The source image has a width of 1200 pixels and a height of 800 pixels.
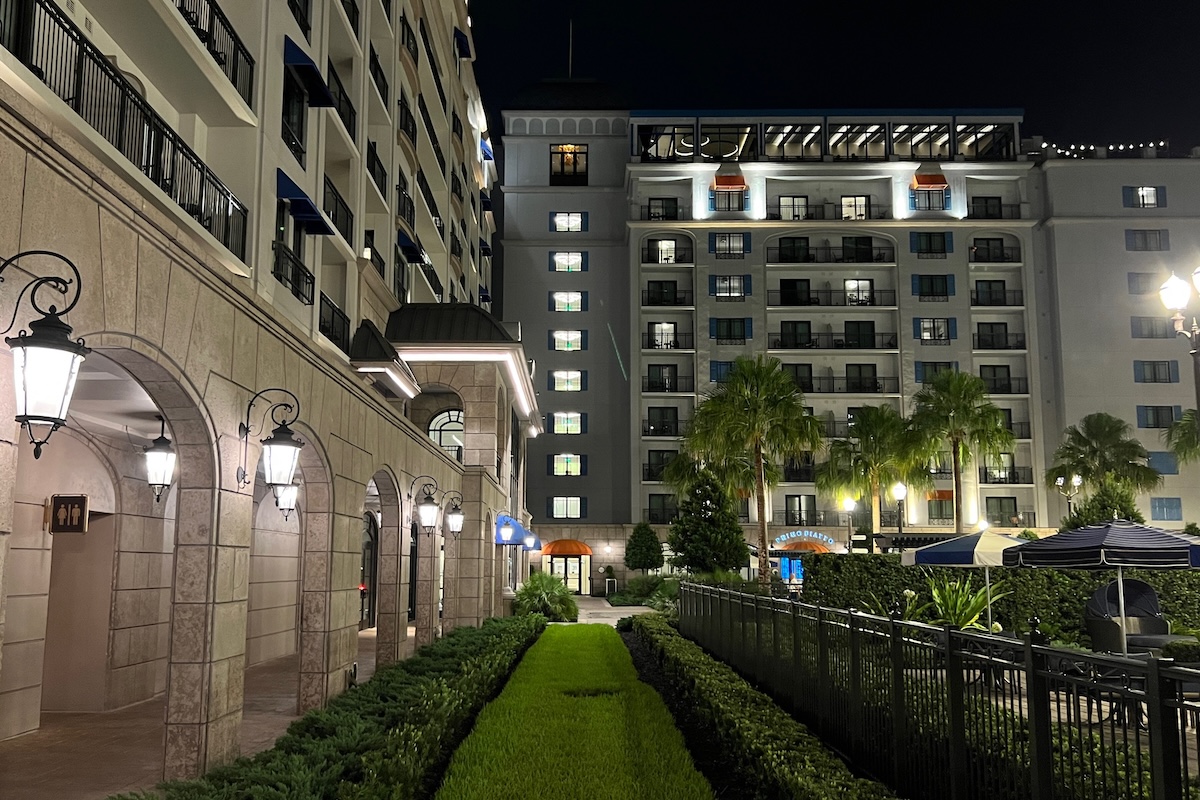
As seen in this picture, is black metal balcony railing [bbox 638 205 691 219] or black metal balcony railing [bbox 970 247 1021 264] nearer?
black metal balcony railing [bbox 970 247 1021 264]

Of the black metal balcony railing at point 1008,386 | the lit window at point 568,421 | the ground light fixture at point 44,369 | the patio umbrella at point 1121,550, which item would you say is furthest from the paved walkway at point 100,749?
the black metal balcony railing at point 1008,386

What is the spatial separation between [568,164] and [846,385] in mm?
23148

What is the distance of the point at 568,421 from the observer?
207 ft

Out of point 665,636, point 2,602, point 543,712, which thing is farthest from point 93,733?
point 665,636

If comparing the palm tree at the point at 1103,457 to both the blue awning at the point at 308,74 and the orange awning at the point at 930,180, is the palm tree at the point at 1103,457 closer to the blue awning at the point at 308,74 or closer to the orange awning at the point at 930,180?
the orange awning at the point at 930,180

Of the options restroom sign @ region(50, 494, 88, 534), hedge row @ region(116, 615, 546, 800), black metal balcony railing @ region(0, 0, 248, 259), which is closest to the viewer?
hedge row @ region(116, 615, 546, 800)

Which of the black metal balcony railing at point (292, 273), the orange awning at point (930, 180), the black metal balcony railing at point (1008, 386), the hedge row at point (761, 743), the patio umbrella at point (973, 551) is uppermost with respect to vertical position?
the orange awning at point (930, 180)

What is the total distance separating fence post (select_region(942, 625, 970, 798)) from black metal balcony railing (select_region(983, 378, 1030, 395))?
192 ft

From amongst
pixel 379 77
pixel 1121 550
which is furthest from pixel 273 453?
pixel 379 77

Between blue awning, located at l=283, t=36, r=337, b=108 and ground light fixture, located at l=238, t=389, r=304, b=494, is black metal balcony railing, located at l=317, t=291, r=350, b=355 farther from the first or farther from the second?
ground light fixture, located at l=238, t=389, r=304, b=494

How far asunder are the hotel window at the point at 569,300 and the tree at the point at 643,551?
15.3m

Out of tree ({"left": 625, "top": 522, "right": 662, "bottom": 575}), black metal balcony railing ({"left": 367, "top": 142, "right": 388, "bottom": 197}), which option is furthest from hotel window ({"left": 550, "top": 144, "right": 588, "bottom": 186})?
black metal balcony railing ({"left": 367, "top": 142, "right": 388, "bottom": 197})

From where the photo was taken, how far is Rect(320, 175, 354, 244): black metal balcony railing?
2267 cm

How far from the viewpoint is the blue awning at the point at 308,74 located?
19047 millimetres
